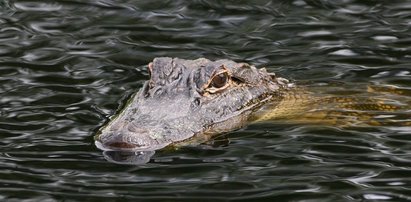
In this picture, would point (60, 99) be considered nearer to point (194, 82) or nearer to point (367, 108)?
point (194, 82)

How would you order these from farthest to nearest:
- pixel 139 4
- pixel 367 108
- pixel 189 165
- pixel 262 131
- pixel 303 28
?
pixel 139 4 < pixel 303 28 < pixel 367 108 < pixel 262 131 < pixel 189 165

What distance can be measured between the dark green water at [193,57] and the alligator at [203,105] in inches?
7.3

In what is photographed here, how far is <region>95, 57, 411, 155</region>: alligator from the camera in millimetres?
7371

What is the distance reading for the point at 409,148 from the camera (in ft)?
23.8

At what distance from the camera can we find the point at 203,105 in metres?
8.12

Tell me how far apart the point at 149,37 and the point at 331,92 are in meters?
2.58

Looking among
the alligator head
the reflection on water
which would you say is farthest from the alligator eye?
the reflection on water

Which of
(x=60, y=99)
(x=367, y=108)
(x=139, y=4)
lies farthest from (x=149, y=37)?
(x=367, y=108)

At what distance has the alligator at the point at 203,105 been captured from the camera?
7371mm

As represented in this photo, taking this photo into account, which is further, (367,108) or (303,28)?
(303,28)

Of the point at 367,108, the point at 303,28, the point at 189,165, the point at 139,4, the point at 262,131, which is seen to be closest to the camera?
the point at 189,165

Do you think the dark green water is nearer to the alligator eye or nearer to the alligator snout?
the alligator snout

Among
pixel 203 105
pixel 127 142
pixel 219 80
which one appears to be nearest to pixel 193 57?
pixel 219 80

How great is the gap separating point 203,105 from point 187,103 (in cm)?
15
